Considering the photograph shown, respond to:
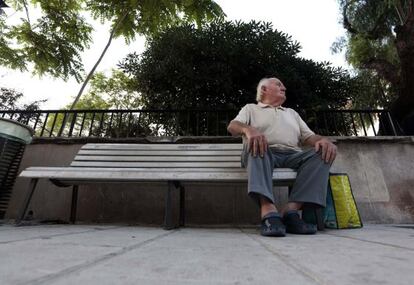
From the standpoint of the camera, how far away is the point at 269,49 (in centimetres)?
569

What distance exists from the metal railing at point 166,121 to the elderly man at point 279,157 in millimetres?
1750

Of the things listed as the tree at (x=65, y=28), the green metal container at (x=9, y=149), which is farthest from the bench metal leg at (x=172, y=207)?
the tree at (x=65, y=28)

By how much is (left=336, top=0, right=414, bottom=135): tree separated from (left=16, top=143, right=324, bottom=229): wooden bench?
340 cm

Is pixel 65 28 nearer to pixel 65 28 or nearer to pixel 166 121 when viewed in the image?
pixel 65 28

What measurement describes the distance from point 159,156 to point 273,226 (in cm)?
169

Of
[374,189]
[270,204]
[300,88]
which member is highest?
[300,88]

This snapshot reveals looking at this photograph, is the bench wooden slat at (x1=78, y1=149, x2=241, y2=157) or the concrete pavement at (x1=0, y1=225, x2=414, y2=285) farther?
the bench wooden slat at (x1=78, y1=149, x2=241, y2=157)

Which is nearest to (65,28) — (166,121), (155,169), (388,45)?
(166,121)

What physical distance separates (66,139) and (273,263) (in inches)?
143

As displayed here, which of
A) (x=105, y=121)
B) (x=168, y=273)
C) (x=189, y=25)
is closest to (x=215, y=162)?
(x=168, y=273)

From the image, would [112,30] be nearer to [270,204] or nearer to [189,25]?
[189,25]

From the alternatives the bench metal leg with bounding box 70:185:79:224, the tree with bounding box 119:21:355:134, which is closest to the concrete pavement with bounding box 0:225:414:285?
the bench metal leg with bounding box 70:185:79:224

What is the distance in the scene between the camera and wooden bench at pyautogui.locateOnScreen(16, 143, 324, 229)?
8.35 ft

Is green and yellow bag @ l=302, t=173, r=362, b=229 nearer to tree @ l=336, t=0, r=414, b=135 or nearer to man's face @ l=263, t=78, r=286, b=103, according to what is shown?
man's face @ l=263, t=78, r=286, b=103
